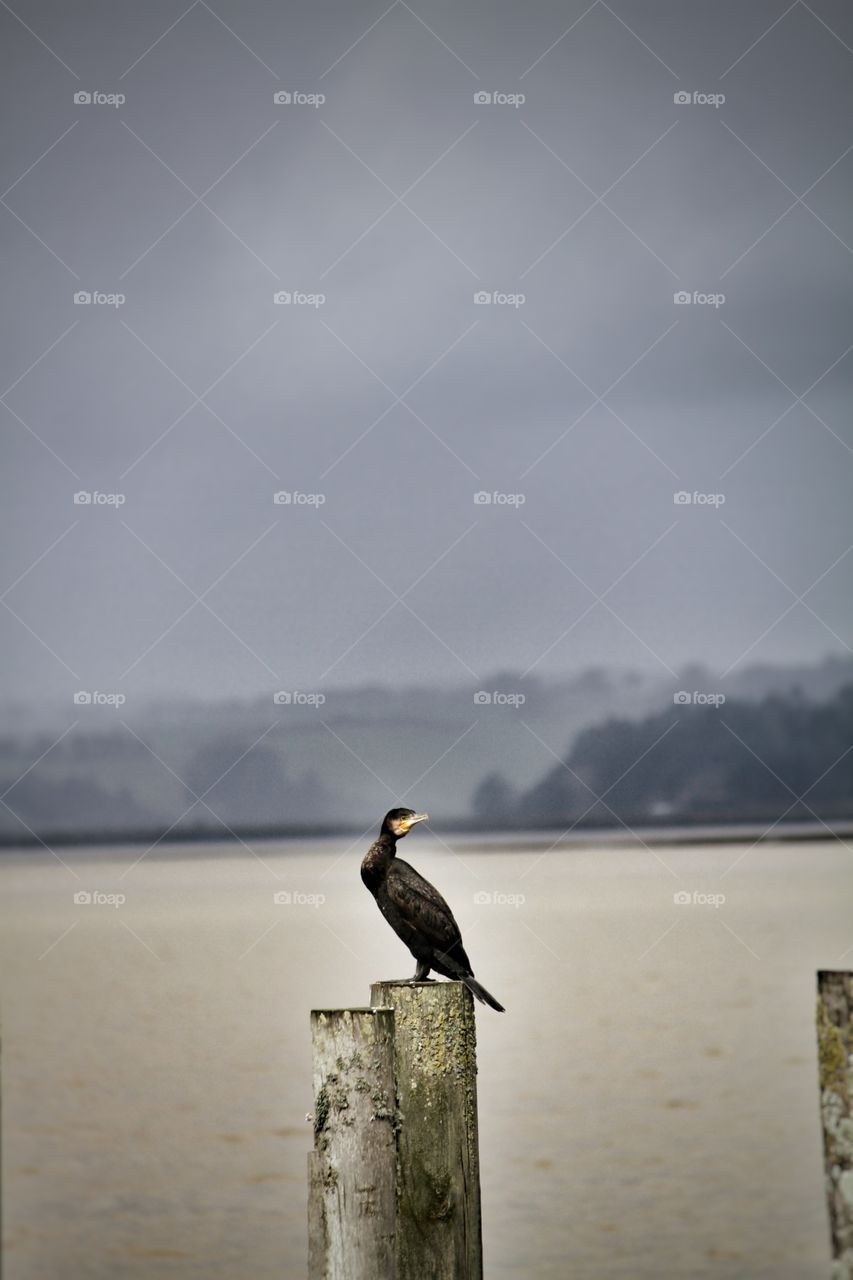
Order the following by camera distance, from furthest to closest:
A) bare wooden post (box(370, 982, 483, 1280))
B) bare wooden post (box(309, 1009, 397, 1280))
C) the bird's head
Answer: the bird's head → bare wooden post (box(370, 982, 483, 1280)) → bare wooden post (box(309, 1009, 397, 1280))

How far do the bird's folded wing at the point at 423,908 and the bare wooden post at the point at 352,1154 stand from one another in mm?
926

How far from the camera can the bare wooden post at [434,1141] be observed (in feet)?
14.0

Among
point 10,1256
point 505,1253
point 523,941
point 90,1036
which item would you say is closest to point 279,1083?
point 90,1036

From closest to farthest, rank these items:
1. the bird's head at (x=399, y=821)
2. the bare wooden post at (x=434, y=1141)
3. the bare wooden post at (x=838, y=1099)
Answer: the bare wooden post at (x=838, y=1099), the bare wooden post at (x=434, y=1141), the bird's head at (x=399, y=821)

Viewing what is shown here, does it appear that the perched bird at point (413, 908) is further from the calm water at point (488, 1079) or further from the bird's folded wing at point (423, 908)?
the calm water at point (488, 1079)

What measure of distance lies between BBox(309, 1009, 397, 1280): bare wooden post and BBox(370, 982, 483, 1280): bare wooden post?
0.20 metres

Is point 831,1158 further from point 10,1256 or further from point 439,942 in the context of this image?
point 10,1256

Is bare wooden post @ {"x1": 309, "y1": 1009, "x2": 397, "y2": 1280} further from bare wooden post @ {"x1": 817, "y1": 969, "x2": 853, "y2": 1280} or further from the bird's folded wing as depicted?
bare wooden post @ {"x1": 817, "y1": 969, "x2": 853, "y2": 1280}

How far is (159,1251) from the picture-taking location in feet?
19.5

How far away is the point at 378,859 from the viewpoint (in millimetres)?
5227

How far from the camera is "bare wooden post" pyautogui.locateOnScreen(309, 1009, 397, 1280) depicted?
4012mm
